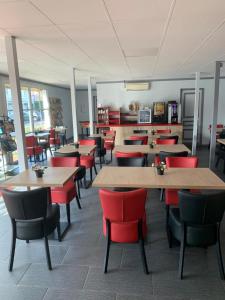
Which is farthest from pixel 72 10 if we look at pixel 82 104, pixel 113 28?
pixel 82 104

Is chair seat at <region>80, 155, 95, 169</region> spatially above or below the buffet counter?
below

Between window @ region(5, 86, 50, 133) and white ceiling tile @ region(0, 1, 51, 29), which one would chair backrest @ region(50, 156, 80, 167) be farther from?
window @ region(5, 86, 50, 133)

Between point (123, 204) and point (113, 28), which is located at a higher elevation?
point (113, 28)

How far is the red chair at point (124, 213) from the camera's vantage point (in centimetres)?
204

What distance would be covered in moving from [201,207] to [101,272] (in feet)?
3.99

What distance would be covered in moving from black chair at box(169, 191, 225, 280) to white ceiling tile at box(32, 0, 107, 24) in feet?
6.82

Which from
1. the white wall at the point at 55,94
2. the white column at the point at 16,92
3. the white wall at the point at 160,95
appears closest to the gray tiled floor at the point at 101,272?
the white column at the point at 16,92

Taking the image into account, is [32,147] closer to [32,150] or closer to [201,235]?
[32,150]

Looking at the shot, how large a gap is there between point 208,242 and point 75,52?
3863 millimetres

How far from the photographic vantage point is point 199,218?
2.01m

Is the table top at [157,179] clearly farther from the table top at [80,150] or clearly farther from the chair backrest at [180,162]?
the table top at [80,150]

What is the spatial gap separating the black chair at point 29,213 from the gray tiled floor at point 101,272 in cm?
20

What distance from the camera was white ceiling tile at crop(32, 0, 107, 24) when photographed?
226cm

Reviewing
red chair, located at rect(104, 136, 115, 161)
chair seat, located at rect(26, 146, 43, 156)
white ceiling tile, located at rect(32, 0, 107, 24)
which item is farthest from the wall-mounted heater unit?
white ceiling tile, located at rect(32, 0, 107, 24)
